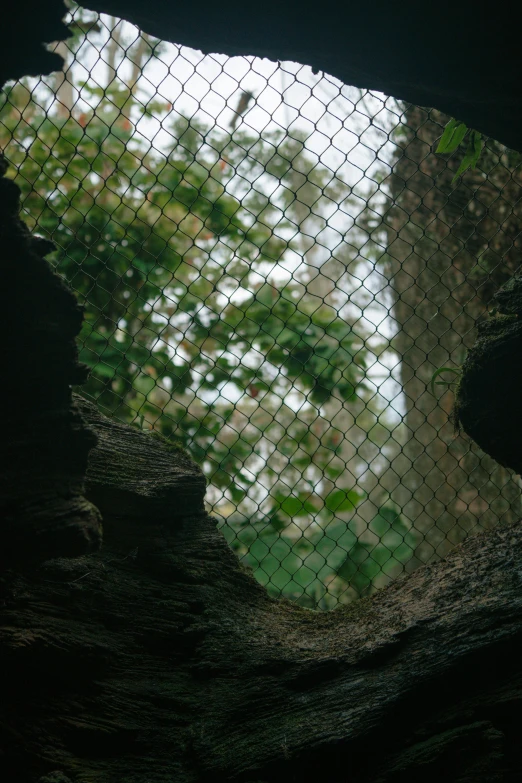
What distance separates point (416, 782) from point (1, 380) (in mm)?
853

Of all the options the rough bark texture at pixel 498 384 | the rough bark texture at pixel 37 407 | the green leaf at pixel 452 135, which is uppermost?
the green leaf at pixel 452 135

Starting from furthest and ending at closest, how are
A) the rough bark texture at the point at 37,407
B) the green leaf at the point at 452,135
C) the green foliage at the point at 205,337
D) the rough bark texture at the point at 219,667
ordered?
the green foliage at the point at 205,337, the green leaf at the point at 452,135, the rough bark texture at the point at 219,667, the rough bark texture at the point at 37,407

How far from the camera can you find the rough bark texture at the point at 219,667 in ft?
3.14

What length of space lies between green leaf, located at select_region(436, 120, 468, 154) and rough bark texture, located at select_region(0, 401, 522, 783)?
787 millimetres

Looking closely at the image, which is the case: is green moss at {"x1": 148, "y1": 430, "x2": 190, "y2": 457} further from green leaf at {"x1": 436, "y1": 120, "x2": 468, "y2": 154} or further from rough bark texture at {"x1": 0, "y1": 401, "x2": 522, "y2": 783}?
green leaf at {"x1": 436, "y1": 120, "x2": 468, "y2": 154}

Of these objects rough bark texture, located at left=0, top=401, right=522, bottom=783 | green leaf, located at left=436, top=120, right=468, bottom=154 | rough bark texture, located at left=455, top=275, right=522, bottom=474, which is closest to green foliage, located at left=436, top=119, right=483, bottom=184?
green leaf, located at left=436, top=120, right=468, bottom=154

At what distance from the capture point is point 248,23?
92 centimetres

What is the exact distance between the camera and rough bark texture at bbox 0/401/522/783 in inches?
37.7

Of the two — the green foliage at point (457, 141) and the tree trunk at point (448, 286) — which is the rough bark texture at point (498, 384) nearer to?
the green foliage at point (457, 141)

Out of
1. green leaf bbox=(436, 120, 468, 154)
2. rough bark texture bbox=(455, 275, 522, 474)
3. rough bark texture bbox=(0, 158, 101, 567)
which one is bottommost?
rough bark texture bbox=(0, 158, 101, 567)

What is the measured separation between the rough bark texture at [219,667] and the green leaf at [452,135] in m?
0.79

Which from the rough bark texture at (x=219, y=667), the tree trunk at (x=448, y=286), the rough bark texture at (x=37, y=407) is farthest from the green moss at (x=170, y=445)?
the tree trunk at (x=448, y=286)

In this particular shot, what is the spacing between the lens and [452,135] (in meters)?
1.26

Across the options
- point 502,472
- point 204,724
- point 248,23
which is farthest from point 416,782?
point 502,472
